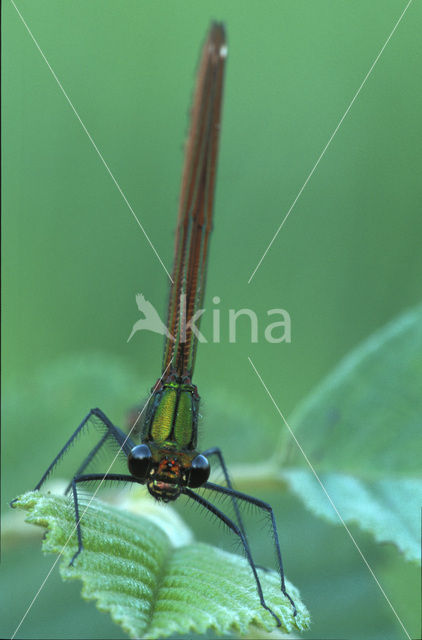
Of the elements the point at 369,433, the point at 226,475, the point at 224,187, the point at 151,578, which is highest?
the point at 224,187

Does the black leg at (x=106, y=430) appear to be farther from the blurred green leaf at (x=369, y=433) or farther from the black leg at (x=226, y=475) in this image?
the blurred green leaf at (x=369, y=433)

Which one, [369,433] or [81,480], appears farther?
[369,433]

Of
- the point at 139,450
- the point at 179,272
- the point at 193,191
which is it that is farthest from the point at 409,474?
the point at 193,191

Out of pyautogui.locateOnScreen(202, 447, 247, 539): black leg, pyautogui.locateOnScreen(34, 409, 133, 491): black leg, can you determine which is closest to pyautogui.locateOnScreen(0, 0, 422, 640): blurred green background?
pyautogui.locateOnScreen(202, 447, 247, 539): black leg

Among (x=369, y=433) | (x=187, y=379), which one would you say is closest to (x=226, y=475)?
(x=187, y=379)

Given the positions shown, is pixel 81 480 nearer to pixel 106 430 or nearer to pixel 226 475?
pixel 106 430

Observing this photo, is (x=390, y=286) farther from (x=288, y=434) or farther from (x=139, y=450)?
Answer: (x=139, y=450)

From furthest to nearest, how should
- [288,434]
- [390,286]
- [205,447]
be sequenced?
1. [390,286]
2. [205,447]
3. [288,434]

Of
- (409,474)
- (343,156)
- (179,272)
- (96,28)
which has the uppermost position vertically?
(96,28)
